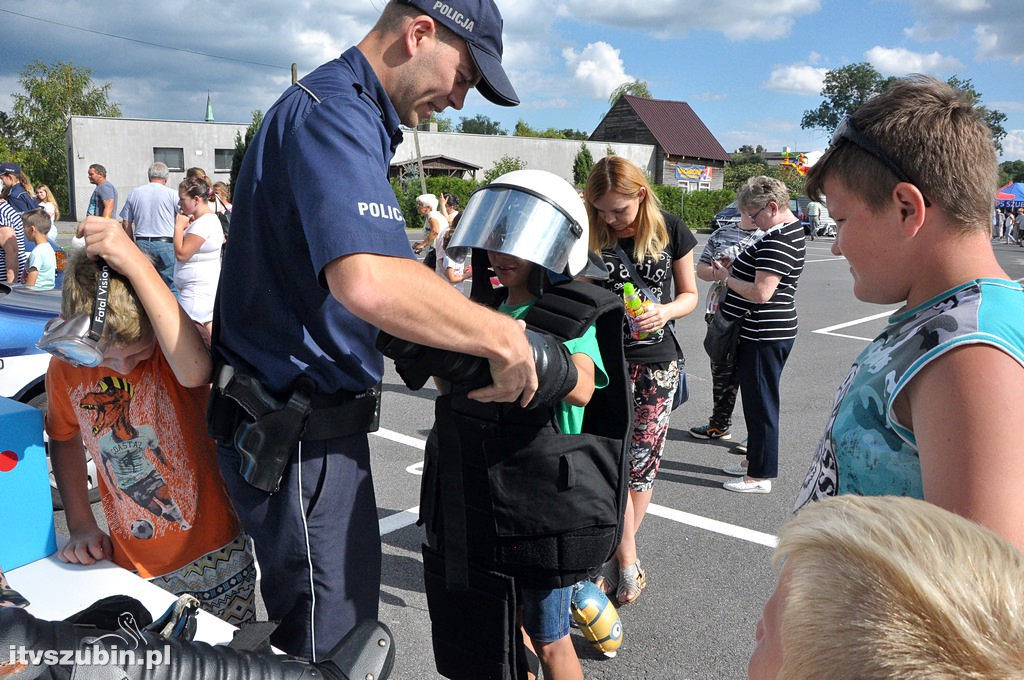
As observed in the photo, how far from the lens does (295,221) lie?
1725 millimetres

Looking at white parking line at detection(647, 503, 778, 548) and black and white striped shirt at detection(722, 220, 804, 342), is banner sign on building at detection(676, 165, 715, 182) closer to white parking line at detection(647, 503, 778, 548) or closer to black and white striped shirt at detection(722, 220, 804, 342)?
black and white striped shirt at detection(722, 220, 804, 342)

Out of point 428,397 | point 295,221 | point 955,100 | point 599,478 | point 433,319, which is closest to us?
point 955,100

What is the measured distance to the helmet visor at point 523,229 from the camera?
2.04 metres

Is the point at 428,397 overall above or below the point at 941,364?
below

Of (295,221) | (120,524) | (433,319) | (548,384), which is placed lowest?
(120,524)

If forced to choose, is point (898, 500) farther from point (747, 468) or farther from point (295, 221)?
point (747, 468)

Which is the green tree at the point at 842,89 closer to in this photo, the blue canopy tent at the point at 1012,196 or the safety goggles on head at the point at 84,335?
the blue canopy tent at the point at 1012,196

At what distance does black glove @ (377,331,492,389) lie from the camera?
1.62m

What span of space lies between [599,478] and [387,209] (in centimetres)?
92

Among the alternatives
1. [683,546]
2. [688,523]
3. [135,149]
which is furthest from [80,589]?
[135,149]

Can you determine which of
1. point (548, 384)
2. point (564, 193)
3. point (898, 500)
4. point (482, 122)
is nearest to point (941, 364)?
point (898, 500)

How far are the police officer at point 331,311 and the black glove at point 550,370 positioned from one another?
0.15 ft

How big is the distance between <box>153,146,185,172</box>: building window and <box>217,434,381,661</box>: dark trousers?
3925 cm

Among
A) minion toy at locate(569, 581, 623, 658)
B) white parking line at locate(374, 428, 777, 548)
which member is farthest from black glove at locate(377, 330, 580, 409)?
white parking line at locate(374, 428, 777, 548)
